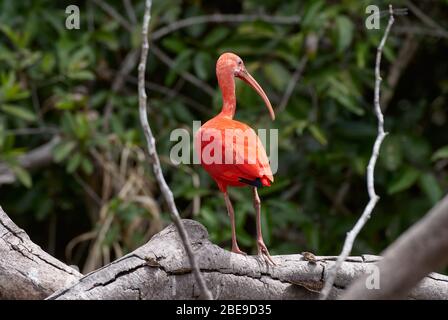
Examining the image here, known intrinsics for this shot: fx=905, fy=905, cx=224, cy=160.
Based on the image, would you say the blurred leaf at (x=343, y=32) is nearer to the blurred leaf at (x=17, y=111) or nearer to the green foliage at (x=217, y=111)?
the green foliage at (x=217, y=111)

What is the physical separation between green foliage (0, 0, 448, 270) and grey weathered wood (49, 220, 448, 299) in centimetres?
155

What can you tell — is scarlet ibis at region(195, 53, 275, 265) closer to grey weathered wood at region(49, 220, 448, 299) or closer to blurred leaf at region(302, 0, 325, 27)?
grey weathered wood at region(49, 220, 448, 299)

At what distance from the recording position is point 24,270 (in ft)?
7.20

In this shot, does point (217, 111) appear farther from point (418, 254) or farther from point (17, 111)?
point (418, 254)

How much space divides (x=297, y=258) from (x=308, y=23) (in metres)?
2.00

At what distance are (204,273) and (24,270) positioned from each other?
1.54 feet

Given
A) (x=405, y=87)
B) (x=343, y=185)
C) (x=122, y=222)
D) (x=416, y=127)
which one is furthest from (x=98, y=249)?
(x=405, y=87)

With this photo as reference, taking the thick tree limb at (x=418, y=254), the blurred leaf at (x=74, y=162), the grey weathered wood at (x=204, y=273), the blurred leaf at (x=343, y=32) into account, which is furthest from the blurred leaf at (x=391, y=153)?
the thick tree limb at (x=418, y=254)

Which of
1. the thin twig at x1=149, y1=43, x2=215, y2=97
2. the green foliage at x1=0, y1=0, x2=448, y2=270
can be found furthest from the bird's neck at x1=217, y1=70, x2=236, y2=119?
the thin twig at x1=149, y1=43, x2=215, y2=97

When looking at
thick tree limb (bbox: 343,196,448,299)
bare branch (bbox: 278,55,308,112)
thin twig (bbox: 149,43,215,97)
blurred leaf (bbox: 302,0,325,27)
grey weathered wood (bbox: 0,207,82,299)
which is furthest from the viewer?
thin twig (bbox: 149,43,215,97)

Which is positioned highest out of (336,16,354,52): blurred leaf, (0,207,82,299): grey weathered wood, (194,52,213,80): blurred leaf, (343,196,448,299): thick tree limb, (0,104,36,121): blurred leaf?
(336,16,354,52): blurred leaf

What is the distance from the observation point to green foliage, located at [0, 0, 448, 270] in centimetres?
400

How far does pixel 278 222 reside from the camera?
399 cm

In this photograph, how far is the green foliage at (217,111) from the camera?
4004 millimetres
